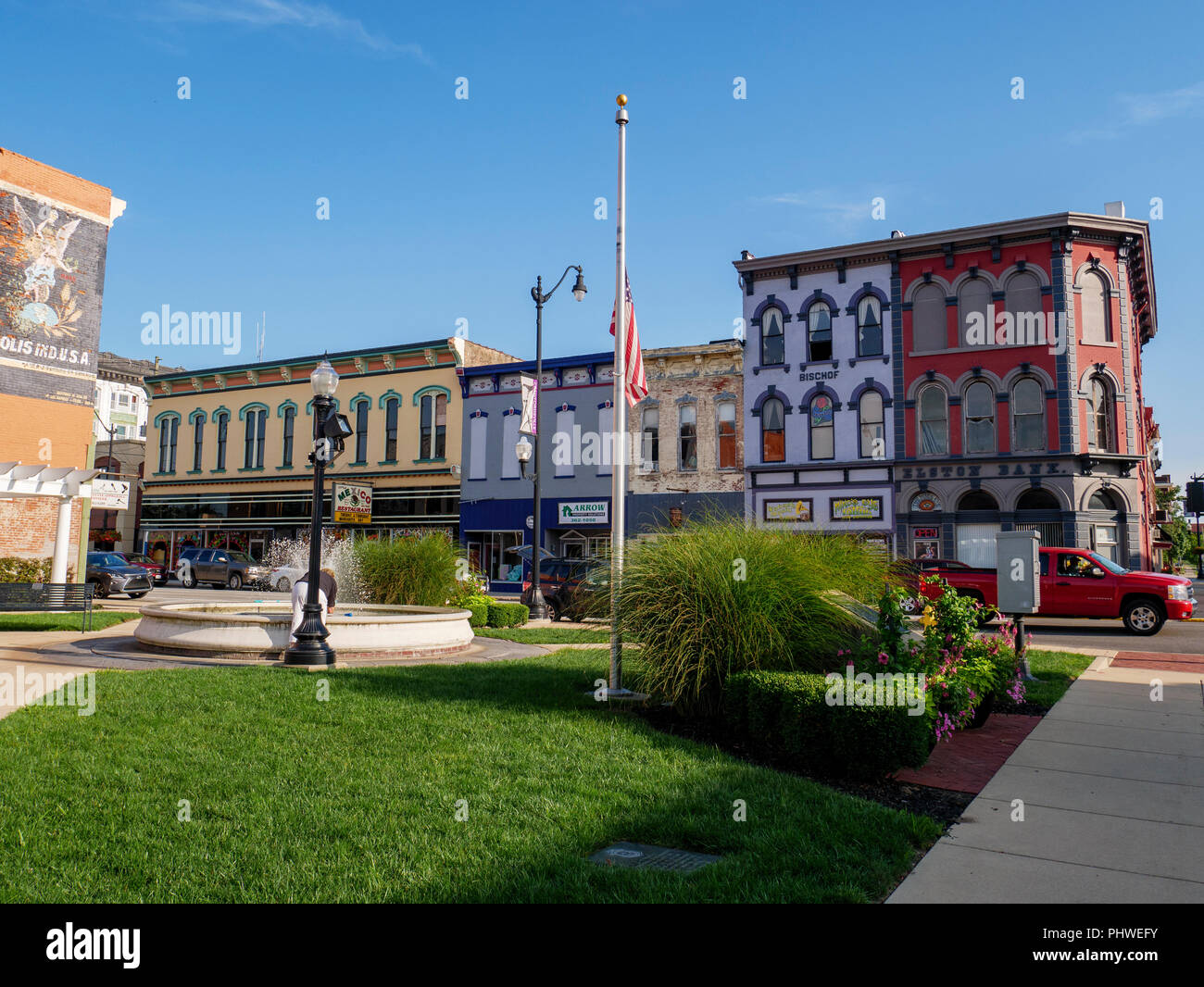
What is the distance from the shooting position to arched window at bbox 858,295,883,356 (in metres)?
31.3

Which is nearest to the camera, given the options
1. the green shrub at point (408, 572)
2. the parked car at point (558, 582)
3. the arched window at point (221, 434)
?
the green shrub at point (408, 572)

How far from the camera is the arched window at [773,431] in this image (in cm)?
3244

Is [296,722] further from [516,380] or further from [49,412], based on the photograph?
[516,380]

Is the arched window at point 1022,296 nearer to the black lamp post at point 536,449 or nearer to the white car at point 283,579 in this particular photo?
the black lamp post at point 536,449

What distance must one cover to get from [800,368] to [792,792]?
28.0 meters

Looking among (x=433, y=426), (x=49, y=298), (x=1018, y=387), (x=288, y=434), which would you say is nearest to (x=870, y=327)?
(x=1018, y=387)

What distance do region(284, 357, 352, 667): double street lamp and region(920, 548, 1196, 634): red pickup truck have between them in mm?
13074

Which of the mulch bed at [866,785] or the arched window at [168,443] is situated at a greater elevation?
the arched window at [168,443]

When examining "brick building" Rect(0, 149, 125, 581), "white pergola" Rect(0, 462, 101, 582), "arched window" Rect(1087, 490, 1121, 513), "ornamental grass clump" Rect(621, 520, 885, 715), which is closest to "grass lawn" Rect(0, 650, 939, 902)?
"ornamental grass clump" Rect(621, 520, 885, 715)

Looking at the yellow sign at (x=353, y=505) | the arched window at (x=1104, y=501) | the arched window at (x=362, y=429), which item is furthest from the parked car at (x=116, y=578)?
the arched window at (x=1104, y=501)

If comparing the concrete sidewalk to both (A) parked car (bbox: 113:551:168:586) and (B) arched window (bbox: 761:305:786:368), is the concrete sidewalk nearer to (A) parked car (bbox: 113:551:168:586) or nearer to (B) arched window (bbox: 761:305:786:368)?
(B) arched window (bbox: 761:305:786:368)

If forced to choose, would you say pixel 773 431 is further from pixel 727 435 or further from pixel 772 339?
pixel 772 339

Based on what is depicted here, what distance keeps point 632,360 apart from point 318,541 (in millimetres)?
5155

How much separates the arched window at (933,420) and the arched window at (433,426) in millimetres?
20723
